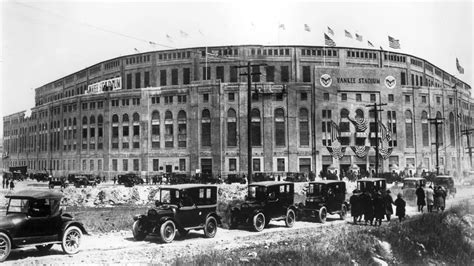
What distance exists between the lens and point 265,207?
17.4 meters

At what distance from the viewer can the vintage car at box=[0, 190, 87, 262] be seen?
10812 millimetres

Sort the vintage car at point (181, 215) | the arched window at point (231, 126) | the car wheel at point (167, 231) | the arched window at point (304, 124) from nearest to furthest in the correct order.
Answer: the car wheel at point (167, 231) < the vintage car at point (181, 215) < the arched window at point (231, 126) < the arched window at point (304, 124)

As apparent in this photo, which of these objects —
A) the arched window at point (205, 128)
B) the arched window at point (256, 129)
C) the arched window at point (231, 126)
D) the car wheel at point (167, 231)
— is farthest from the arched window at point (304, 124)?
the car wheel at point (167, 231)

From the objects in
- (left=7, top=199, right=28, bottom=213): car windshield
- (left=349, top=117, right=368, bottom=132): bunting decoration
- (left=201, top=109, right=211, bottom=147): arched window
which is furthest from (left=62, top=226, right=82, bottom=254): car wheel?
(left=349, top=117, right=368, bottom=132): bunting decoration

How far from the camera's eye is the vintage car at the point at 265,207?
56.1 ft

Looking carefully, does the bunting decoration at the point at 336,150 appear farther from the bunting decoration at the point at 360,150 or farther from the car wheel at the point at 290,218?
the car wheel at the point at 290,218

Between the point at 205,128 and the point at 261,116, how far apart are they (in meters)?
7.40

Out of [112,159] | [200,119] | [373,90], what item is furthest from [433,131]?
[112,159]

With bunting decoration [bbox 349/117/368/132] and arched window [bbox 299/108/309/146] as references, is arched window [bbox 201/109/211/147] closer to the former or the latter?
arched window [bbox 299/108/309/146]

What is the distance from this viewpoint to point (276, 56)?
6116 centimetres

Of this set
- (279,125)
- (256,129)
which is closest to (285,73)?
(279,125)

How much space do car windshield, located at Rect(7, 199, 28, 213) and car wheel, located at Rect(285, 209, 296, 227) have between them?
34.2ft

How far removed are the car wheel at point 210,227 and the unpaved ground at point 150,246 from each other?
0.19 metres

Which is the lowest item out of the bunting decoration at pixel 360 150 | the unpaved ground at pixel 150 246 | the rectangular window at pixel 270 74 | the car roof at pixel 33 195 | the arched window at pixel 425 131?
the unpaved ground at pixel 150 246
